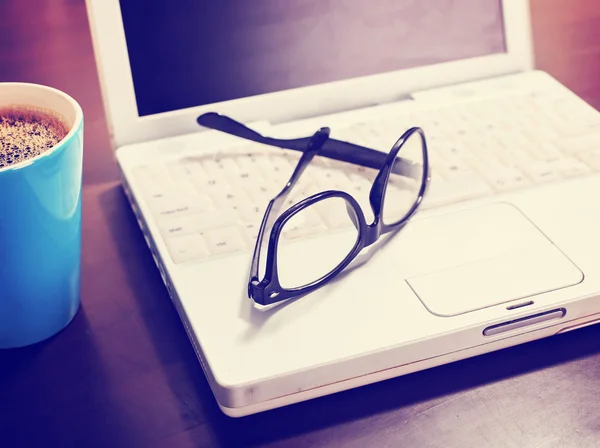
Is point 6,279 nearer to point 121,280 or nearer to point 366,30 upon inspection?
point 121,280

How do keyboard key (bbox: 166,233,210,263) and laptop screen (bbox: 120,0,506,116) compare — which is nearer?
keyboard key (bbox: 166,233,210,263)

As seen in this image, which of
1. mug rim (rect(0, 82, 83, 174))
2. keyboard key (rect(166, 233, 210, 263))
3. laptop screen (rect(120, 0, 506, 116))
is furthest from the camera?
laptop screen (rect(120, 0, 506, 116))

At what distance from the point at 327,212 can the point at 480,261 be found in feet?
0.37

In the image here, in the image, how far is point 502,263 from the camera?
0.49 metres

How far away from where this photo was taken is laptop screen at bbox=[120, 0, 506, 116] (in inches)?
23.7

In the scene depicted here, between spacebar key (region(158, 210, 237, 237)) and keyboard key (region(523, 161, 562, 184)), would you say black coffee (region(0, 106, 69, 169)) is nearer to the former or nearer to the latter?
spacebar key (region(158, 210, 237, 237))

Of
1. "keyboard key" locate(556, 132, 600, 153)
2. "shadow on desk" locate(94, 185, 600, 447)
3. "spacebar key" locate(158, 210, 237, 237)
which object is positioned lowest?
"shadow on desk" locate(94, 185, 600, 447)

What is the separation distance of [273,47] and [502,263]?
10.7 inches

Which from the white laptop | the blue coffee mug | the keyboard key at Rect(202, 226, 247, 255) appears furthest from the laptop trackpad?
the blue coffee mug

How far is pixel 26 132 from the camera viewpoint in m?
0.47

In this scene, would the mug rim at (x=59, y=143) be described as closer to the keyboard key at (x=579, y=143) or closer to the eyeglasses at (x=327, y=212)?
the eyeglasses at (x=327, y=212)


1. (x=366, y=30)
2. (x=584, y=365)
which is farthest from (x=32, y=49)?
(x=584, y=365)

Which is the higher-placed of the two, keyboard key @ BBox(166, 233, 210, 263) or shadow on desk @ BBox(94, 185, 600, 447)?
keyboard key @ BBox(166, 233, 210, 263)

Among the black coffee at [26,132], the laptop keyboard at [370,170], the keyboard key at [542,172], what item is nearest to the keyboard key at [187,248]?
the laptop keyboard at [370,170]
